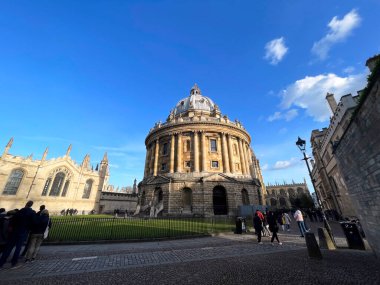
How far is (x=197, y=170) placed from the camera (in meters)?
30.7

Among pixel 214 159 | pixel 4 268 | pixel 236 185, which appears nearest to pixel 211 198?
pixel 236 185

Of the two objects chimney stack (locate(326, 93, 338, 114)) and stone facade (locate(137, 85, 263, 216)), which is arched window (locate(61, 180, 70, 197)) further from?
chimney stack (locate(326, 93, 338, 114))

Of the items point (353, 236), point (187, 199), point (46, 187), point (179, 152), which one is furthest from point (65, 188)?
point (353, 236)

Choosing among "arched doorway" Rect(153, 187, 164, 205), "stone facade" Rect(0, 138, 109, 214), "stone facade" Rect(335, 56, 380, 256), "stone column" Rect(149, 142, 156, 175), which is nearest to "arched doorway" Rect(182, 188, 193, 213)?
"arched doorway" Rect(153, 187, 164, 205)

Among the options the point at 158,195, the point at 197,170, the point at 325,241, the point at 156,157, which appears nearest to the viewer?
the point at 325,241

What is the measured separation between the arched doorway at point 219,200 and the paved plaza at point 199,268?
843 inches

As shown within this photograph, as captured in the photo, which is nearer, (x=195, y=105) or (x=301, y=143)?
(x=301, y=143)

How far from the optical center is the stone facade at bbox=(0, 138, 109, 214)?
4038 cm

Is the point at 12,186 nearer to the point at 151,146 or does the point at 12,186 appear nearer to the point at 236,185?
the point at 151,146

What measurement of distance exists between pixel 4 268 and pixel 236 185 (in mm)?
28168

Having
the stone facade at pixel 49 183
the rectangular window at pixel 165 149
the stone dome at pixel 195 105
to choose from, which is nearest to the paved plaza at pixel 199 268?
the rectangular window at pixel 165 149

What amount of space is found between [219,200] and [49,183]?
4295cm

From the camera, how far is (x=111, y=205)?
52.9 m

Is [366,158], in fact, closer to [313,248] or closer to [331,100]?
[313,248]
